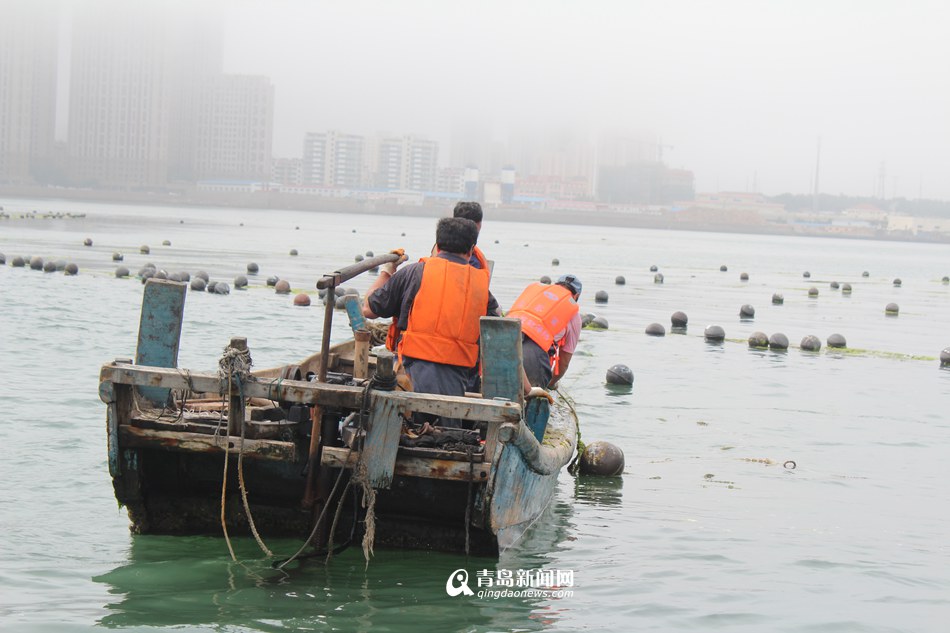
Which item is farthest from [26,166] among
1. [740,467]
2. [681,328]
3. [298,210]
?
[740,467]

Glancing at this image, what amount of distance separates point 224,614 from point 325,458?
1.11 metres

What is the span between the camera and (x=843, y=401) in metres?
17.3

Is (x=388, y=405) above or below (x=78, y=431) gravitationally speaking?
above

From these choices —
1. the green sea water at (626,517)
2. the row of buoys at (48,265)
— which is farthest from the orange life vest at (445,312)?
the row of buoys at (48,265)

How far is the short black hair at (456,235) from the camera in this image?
8.20 meters

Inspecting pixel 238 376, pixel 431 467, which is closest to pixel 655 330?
pixel 431 467

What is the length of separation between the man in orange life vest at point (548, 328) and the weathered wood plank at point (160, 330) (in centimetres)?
298

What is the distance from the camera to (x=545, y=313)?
10.2 metres

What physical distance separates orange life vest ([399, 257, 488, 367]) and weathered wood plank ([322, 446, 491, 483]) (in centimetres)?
90

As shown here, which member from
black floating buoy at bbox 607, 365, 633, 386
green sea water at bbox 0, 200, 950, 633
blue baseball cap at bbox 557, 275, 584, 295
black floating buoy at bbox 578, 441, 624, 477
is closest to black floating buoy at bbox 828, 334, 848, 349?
green sea water at bbox 0, 200, 950, 633

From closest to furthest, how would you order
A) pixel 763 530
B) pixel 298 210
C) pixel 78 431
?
pixel 763 530, pixel 78 431, pixel 298 210

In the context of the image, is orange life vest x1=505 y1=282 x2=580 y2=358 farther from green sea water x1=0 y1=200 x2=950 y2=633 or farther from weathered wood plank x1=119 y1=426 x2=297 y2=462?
weathered wood plank x1=119 y1=426 x2=297 y2=462

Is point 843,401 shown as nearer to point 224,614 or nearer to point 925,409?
point 925,409

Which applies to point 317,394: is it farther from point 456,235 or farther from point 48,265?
point 48,265
